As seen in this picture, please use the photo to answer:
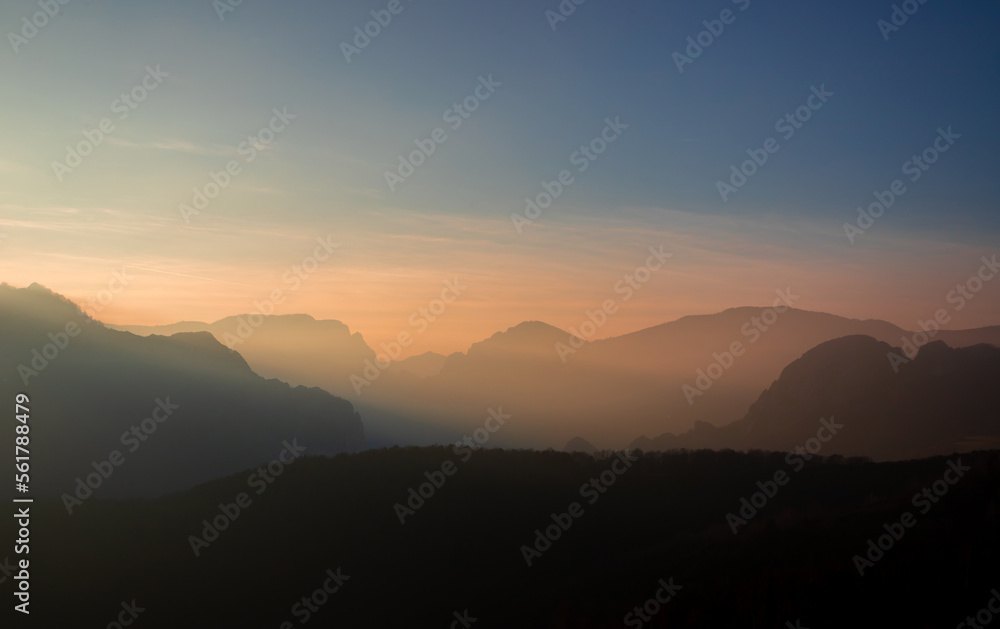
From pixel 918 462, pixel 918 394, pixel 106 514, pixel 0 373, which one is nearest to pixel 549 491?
pixel 918 462

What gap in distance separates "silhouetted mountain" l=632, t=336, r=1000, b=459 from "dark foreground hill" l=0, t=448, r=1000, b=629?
95.1 m

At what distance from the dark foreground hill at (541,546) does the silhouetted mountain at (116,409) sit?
322 feet

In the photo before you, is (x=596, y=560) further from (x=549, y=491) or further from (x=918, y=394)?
(x=918, y=394)

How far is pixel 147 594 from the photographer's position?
2544 centimetres

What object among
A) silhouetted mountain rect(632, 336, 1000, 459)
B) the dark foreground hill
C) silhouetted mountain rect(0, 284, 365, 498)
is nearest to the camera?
the dark foreground hill

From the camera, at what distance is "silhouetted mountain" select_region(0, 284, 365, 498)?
121938mm

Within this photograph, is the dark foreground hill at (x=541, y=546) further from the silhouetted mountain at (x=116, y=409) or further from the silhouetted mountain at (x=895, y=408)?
the silhouetted mountain at (x=116, y=409)

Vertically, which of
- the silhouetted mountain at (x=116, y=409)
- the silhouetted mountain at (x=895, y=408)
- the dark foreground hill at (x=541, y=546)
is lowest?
the silhouetted mountain at (x=116, y=409)

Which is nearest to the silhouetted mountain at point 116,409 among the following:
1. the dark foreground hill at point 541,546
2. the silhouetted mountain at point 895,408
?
the dark foreground hill at point 541,546

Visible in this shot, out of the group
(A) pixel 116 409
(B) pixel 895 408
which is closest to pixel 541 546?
(A) pixel 116 409

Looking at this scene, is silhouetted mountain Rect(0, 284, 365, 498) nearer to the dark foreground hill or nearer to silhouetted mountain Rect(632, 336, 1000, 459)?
the dark foreground hill

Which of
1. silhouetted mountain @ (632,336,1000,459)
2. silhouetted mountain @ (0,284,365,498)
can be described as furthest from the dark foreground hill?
silhouetted mountain @ (0,284,365,498)

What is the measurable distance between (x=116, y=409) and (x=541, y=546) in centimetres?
14285

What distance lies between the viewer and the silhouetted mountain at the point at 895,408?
125 m
